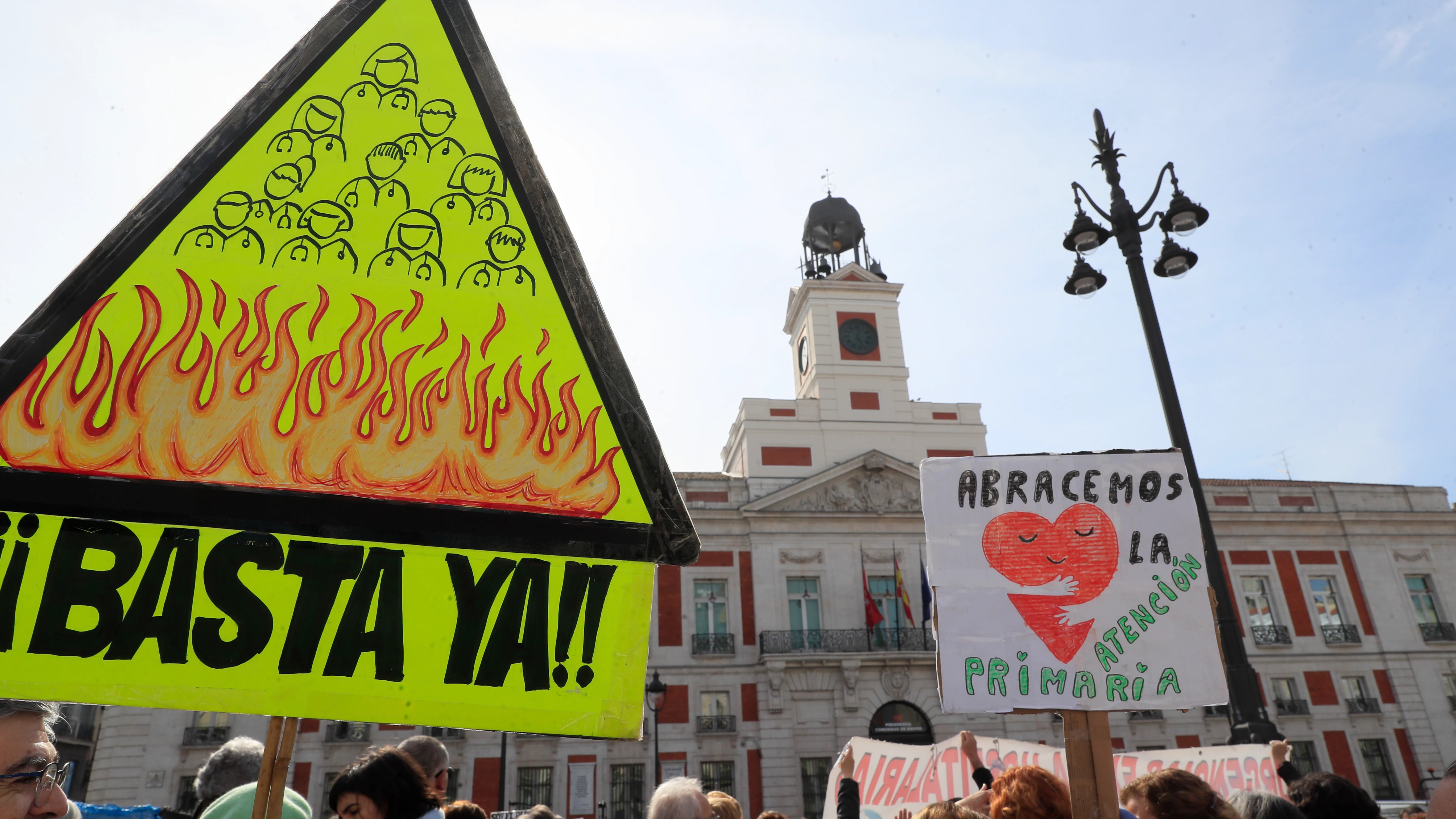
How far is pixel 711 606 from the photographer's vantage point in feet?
83.6

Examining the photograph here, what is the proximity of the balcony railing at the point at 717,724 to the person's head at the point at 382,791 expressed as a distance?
22199 mm

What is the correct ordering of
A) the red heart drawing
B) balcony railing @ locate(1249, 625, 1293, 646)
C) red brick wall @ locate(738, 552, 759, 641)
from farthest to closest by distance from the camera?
balcony railing @ locate(1249, 625, 1293, 646) < red brick wall @ locate(738, 552, 759, 641) < the red heart drawing

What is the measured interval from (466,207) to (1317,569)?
Result: 33.0 m

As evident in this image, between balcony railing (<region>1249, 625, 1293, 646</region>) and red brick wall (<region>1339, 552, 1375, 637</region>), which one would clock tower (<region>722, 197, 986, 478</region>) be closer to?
balcony railing (<region>1249, 625, 1293, 646</region>)

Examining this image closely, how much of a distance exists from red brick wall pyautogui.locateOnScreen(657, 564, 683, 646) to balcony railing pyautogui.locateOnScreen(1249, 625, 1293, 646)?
18.0 meters

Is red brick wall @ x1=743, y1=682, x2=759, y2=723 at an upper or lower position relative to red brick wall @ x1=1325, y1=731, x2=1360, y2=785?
upper

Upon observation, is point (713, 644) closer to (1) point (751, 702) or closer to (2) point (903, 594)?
(1) point (751, 702)

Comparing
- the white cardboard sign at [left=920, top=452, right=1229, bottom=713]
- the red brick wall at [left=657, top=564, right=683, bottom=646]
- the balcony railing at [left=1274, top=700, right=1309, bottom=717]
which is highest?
the red brick wall at [left=657, top=564, right=683, bottom=646]

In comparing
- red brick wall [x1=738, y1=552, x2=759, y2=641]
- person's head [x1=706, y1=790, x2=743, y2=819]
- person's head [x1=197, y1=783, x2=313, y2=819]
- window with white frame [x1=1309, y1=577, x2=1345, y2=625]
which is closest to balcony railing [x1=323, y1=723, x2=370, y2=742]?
red brick wall [x1=738, y1=552, x2=759, y2=641]

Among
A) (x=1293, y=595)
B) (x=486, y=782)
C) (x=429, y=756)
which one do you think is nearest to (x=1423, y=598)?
(x=1293, y=595)

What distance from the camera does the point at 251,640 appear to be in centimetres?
196

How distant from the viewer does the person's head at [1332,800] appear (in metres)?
3.57

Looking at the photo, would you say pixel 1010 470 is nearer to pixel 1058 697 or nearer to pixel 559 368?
pixel 1058 697

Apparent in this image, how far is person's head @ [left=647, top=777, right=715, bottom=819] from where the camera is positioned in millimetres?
3502
